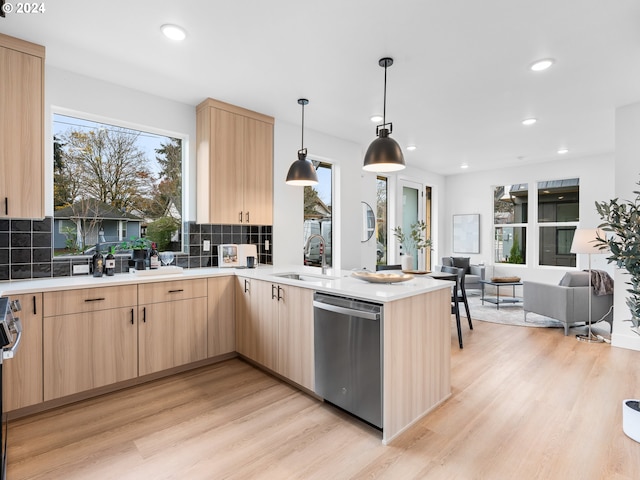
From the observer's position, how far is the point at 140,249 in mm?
3209

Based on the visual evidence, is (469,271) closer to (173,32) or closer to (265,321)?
(265,321)

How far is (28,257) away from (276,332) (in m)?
2.12

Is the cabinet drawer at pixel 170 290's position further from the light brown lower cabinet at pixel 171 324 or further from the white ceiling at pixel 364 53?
the white ceiling at pixel 364 53

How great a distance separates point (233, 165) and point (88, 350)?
2165 mm

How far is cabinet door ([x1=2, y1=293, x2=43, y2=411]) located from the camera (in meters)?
2.29

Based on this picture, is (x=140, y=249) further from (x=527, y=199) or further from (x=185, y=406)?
(x=527, y=199)

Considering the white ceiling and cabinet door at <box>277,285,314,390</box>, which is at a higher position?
the white ceiling

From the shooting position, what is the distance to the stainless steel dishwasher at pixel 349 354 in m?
2.12

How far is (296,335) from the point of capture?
271cm

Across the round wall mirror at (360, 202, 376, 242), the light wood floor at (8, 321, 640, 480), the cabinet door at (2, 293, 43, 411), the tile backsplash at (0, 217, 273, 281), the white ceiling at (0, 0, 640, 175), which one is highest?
the white ceiling at (0, 0, 640, 175)

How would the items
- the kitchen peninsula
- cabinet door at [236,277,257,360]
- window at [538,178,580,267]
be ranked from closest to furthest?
1. the kitchen peninsula
2. cabinet door at [236,277,257,360]
3. window at [538,178,580,267]

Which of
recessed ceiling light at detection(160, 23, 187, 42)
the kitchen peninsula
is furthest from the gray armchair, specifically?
recessed ceiling light at detection(160, 23, 187, 42)

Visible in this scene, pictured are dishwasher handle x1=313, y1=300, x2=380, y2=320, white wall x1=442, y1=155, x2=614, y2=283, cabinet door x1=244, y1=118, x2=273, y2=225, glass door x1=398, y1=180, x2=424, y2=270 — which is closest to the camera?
dishwasher handle x1=313, y1=300, x2=380, y2=320

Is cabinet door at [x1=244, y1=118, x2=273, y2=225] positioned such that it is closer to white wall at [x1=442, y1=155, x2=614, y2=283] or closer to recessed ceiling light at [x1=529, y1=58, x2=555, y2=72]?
recessed ceiling light at [x1=529, y1=58, x2=555, y2=72]
